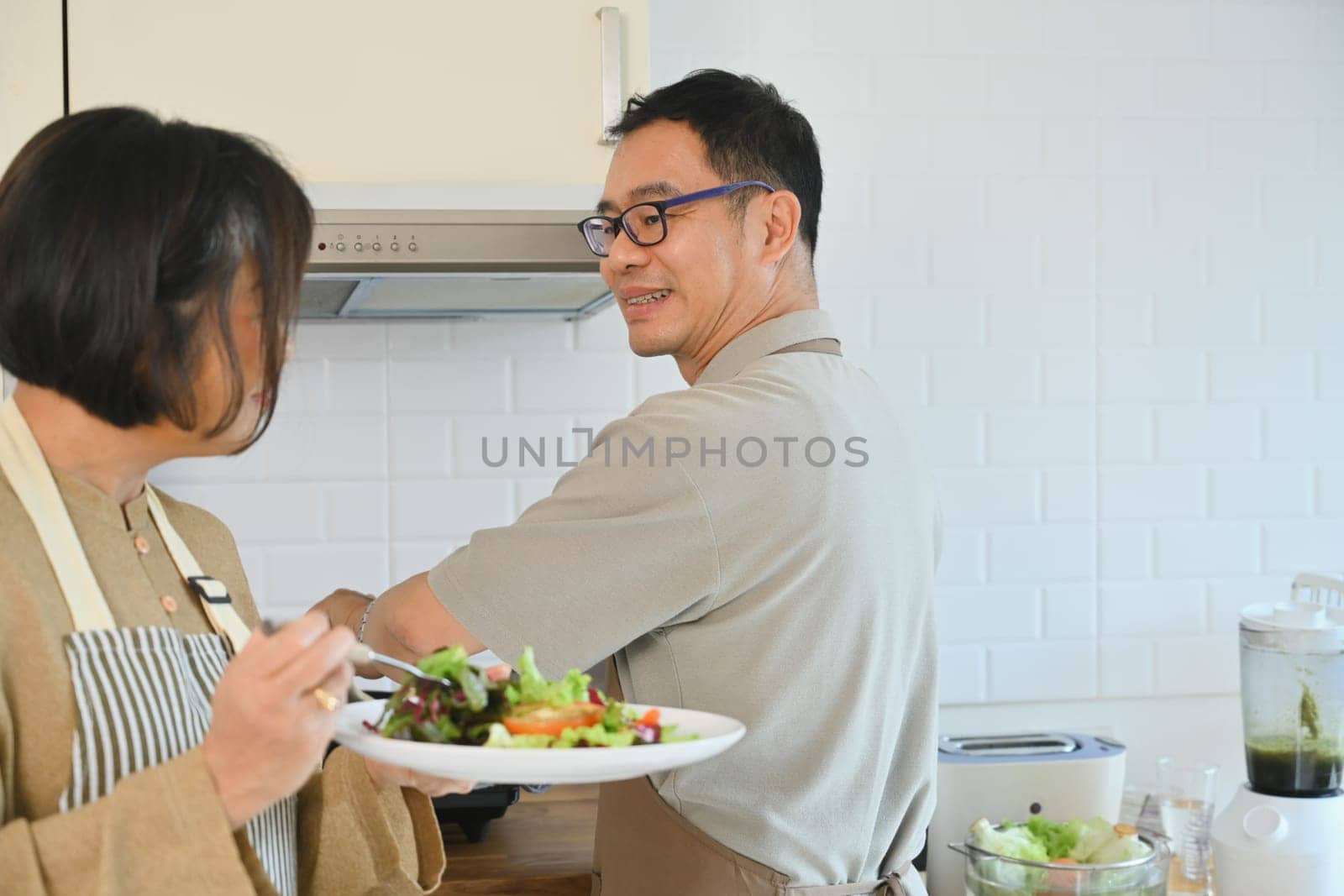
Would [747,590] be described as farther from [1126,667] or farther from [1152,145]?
[1152,145]

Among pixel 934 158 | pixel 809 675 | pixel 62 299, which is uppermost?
pixel 934 158

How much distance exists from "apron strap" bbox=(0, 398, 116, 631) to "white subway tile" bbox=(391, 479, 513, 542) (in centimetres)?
146

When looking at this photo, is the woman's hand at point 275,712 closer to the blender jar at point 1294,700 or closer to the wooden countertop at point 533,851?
the wooden countertop at point 533,851

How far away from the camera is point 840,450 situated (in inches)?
54.8

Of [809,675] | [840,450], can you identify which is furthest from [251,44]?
[809,675]

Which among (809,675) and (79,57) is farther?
(79,57)

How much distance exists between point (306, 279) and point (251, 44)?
33 cm

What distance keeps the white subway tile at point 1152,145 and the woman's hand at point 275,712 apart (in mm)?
2177

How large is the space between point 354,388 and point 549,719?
1.54 m

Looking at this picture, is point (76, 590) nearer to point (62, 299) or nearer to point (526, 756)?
point (62, 299)

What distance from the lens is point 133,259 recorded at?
0.88 m

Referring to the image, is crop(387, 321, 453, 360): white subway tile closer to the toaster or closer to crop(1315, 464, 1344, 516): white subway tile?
the toaster

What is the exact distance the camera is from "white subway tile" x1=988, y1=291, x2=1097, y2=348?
257cm

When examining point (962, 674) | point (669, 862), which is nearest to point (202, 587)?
point (669, 862)
